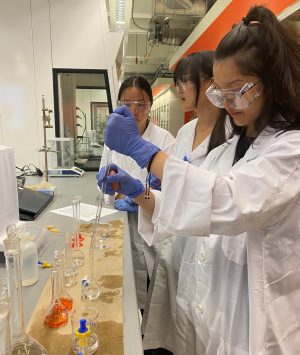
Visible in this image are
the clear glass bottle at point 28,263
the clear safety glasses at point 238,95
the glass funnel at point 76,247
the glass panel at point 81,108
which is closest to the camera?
the clear safety glasses at point 238,95

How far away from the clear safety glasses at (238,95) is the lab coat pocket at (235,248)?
0.37 metres

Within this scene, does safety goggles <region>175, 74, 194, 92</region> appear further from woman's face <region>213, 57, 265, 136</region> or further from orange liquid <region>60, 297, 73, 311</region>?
orange liquid <region>60, 297, 73, 311</region>

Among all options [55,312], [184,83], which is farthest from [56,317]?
[184,83]

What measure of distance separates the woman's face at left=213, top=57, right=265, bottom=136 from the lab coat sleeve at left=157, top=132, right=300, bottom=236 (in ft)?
0.42

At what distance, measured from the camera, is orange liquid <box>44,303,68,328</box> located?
771mm

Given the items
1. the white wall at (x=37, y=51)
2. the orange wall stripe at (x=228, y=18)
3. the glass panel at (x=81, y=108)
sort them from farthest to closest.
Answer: the glass panel at (x=81, y=108) → the white wall at (x=37, y=51) → the orange wall stripe at (x=228, y=18)

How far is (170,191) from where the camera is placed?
80 cm

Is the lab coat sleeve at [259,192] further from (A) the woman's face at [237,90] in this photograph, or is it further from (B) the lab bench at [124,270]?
(B) the lab bench at [124,270]

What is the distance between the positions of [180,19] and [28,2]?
9.32 ft

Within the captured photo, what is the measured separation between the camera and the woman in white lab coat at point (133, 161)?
5.10 feet

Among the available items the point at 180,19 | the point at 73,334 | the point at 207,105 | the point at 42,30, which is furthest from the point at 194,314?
the point at 180,19

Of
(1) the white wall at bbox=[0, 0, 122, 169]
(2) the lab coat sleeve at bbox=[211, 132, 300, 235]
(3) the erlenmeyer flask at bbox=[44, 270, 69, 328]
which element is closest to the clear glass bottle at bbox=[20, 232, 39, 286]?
(3) the erlenmeyer flask at bbox=[44, 270, 69, 328]

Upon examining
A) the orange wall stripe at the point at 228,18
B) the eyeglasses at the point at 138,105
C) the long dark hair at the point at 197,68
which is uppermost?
the orange wall stripe at the point at 228,18

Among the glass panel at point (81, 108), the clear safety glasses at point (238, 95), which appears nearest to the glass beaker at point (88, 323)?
the clear safety glasses at point (238, 95)
